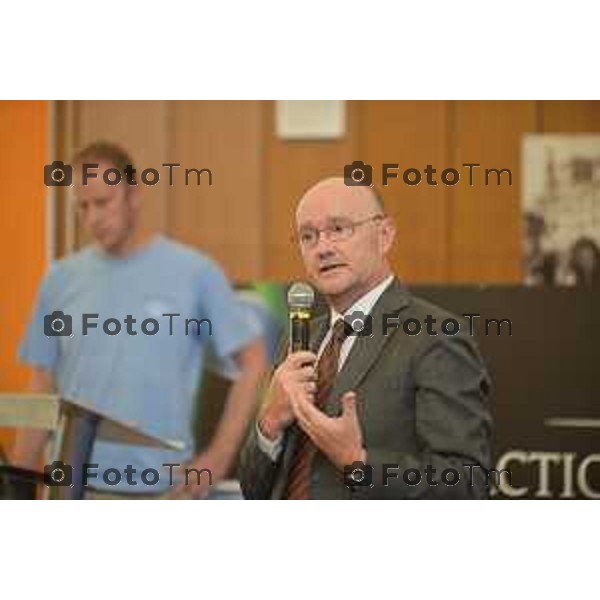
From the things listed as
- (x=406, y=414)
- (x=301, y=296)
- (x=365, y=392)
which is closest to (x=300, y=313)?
(x=301, y=296)

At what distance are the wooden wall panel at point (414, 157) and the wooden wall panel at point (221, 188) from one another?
33 cm

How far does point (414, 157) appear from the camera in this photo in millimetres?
3551

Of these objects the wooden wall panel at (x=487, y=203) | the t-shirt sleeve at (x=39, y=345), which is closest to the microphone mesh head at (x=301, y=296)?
the wooden wall panel at (x=487, y=203)

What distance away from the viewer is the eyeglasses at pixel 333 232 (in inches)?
135

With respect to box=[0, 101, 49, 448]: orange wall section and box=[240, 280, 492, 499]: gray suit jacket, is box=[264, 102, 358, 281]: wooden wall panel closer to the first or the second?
box=[240, 280, 492, 499]: gray suit jacket

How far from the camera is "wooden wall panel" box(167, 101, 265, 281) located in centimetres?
354

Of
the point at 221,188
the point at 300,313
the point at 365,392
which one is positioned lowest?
the point at 365,392

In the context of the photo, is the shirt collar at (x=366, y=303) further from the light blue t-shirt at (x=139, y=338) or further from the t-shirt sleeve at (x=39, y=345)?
the t-shirt sleeve at (x=39, y=345)

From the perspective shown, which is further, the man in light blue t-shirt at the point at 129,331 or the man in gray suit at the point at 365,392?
the man in light blue t-shirt at the point at 129,331

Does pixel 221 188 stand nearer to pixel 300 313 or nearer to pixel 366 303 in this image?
pixel 300 313

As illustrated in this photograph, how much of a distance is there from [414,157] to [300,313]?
554 millimetres

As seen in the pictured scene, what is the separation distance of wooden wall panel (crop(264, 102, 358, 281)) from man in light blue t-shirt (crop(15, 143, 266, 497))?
0.58ft
